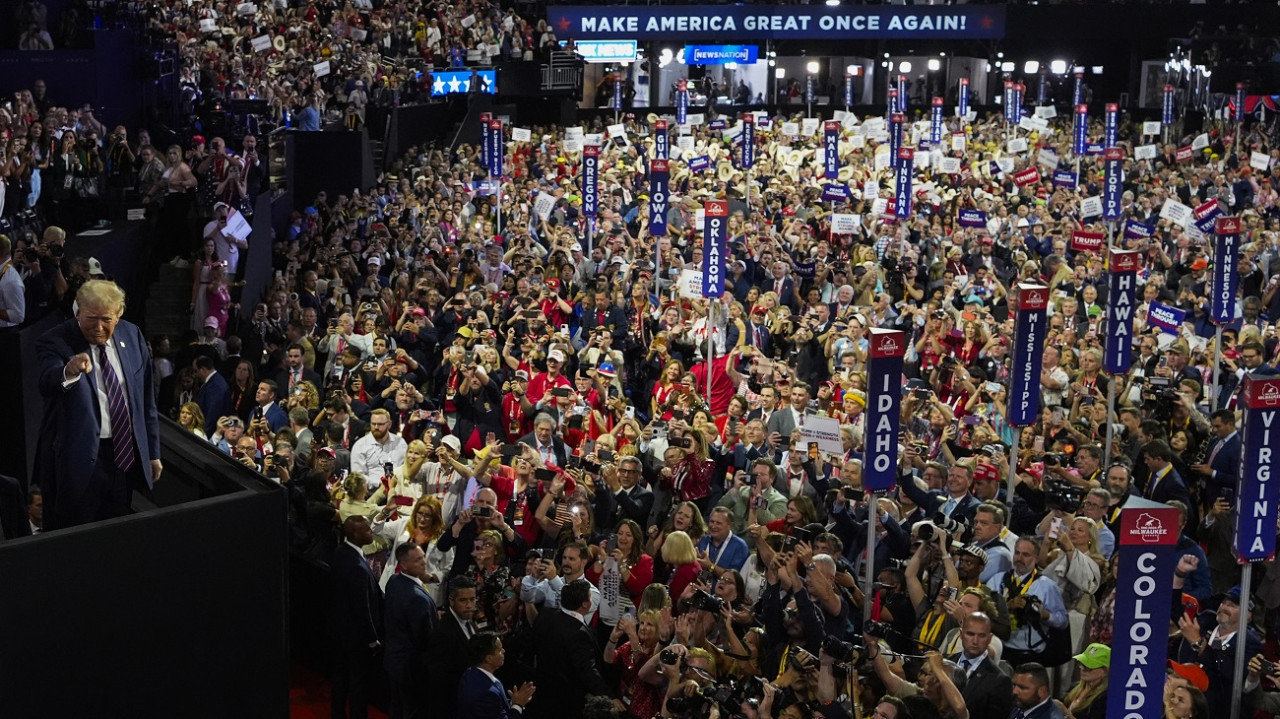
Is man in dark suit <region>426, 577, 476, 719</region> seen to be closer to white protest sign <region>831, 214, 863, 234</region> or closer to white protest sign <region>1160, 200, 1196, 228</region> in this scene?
white protest sign <region>831, 214, 863, 234</region>

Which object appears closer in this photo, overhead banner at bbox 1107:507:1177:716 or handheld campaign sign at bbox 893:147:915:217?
overhead banner at bbox 1107:507:1177:716

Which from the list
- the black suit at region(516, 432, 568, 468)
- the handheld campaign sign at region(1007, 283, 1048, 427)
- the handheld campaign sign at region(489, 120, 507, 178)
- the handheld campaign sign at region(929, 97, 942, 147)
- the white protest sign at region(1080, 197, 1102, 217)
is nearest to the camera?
the handheld campaign sign at region(1007, 283, 1048, 427)

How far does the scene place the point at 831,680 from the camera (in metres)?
6.95

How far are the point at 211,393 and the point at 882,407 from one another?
19.0 ft

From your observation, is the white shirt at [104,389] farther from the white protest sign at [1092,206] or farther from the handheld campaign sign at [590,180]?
the white protest sign at [1092,206]

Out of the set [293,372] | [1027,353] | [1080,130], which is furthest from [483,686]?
[1080,130]

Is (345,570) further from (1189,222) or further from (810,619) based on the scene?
(1189,222)

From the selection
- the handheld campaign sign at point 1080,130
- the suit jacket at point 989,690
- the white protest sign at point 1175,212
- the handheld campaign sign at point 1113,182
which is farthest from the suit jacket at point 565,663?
the handheld campaign sign at point 1080,130

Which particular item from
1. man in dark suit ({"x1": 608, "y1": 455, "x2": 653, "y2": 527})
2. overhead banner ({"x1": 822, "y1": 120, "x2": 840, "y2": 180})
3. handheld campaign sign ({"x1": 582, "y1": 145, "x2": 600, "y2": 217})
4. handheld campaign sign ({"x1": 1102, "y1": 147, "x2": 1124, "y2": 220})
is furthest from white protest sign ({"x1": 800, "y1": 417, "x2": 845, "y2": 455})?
overhead banner ({"x1": 822, "y1": 120, "x2": 840, "y2": 180})

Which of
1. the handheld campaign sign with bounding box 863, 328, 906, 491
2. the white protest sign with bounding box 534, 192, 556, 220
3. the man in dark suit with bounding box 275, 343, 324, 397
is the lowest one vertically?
the man in dark suit with bounding box 275, 343, 324, 397

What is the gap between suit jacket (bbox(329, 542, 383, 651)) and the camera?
324 inches

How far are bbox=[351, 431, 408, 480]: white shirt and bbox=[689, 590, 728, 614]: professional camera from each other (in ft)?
12.5

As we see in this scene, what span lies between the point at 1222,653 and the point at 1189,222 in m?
12.4

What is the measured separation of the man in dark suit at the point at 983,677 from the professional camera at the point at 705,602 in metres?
1.28
